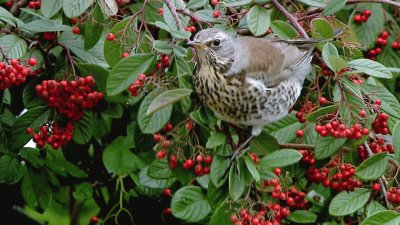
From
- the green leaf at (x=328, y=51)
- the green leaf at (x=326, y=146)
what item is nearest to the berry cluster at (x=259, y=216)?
the green leaf at (x=326, y=146)

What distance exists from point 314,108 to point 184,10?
49cm

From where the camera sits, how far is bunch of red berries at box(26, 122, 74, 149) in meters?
2.66

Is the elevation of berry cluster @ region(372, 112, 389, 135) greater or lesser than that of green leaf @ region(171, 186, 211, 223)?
greater

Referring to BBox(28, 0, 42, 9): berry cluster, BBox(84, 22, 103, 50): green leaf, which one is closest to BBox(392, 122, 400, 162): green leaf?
BBox(84, 22, 103, 50): green leaf

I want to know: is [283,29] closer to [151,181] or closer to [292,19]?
[292,19]

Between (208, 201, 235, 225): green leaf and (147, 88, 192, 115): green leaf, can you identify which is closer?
(147, 88, 192, 115): green leaf

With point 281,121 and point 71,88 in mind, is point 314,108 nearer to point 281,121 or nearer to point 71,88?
point 281,121

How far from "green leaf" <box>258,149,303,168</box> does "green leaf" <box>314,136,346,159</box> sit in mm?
145

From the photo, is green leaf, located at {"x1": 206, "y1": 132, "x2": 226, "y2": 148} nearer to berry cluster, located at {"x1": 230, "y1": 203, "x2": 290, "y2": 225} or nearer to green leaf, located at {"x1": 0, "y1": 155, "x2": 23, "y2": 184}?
berry cluster, located at {"x1": 230, "y1": 203, "x2": 290, "y2": 225}

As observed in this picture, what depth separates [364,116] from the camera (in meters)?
2.44

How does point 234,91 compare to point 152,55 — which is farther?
point 234,91

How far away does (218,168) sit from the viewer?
238cm

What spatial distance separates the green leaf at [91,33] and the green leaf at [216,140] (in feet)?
1.57

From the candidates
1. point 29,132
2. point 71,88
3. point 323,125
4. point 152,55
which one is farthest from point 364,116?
point 29,132
